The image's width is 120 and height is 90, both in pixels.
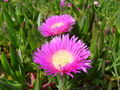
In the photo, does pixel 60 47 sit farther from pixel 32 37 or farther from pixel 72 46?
pixel 32 37

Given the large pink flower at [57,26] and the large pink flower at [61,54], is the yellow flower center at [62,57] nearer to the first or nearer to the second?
the large pink flower at [61,54]

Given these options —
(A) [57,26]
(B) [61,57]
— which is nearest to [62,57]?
(B) [61,57]

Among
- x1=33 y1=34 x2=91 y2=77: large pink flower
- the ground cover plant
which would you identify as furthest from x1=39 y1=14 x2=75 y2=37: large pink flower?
x1=33 y1=34 x2=91 y2=77: large pink flower

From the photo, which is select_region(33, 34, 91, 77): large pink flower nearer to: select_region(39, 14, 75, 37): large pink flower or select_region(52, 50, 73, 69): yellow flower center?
select_region(52, 50, 73, 69): yellow flower center

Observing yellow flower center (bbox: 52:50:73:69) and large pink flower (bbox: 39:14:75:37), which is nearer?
yellow flower center (bbox: 52:50:73:69)

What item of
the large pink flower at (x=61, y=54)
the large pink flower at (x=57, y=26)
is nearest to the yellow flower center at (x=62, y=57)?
the large pink flower at (x=61, y=54)

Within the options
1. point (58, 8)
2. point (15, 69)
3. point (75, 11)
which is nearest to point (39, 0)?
point (58, 8)

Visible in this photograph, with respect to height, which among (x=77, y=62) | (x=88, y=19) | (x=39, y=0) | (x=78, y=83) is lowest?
(x=78, y=83)

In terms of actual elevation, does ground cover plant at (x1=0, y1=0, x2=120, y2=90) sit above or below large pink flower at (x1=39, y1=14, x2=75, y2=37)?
below

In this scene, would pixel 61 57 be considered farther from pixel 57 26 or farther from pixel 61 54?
pixel 57 26
